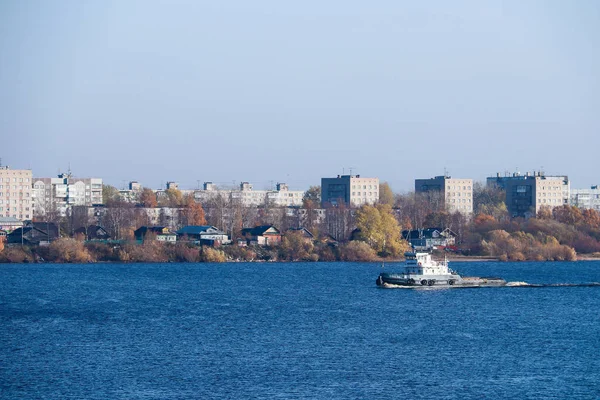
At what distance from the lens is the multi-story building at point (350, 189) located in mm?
162500

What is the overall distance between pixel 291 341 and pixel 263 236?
67846mm

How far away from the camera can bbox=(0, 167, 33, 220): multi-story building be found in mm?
143500

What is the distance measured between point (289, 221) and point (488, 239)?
29599 mm

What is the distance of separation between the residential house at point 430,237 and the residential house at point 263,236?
15.2 metres

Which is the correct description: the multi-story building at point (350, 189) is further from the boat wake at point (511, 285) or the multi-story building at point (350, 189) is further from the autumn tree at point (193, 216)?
the boat wake at point (511, 285)

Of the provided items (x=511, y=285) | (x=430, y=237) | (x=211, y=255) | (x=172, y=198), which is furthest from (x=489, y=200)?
(x=511, y=285)

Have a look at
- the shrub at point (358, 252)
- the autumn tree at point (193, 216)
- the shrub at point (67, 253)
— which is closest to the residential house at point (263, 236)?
the shrub at point (358, 252)

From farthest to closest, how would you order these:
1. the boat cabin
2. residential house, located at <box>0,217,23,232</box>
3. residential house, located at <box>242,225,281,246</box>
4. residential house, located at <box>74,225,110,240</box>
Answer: residential house, located at <box>0,217,23,232</box>, residential house, located at <box>74,225,110,240</box>, residential house, located at <box>242,225,281,246</box>, the boat cabin

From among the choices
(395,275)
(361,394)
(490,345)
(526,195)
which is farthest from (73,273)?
(526,195)

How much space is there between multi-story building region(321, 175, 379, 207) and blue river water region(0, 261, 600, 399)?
89600mm

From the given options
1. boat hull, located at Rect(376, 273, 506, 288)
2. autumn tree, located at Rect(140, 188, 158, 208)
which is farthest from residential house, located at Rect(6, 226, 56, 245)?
autumn tree, located at Rect(140, 188, 158, 208)

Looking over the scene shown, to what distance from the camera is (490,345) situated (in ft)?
137

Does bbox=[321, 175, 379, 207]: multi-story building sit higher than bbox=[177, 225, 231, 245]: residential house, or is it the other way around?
bbox=[321, 175, 379, 207]: multi-story building

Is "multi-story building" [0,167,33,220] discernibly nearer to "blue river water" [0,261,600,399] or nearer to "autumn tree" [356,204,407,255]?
"autumn tree" [356,204,407,255]
